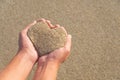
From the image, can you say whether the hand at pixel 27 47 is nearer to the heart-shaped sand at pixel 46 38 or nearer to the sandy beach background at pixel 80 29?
the heart-shaped sand at pixel 46 38

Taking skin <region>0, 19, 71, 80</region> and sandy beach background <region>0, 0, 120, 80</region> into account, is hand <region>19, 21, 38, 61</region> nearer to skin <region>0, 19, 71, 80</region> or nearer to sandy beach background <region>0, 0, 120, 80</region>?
skin <region>0, 19, 71, 80</region>

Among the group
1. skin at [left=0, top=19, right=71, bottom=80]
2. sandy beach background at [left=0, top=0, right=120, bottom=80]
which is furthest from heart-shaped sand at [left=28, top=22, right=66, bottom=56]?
sandy beach background at [left=0, top=0, right=120, bottom=80]

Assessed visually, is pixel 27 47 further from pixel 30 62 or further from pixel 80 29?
pixel 80 29

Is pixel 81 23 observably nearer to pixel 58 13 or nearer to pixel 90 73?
pixel 58 13

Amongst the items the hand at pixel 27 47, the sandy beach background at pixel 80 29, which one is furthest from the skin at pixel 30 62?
the sandy beach background at pixel 80 29

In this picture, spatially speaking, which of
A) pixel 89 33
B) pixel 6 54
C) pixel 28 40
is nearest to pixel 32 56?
pixel 28 40

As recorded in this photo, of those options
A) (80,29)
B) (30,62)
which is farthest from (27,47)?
(80,29)
